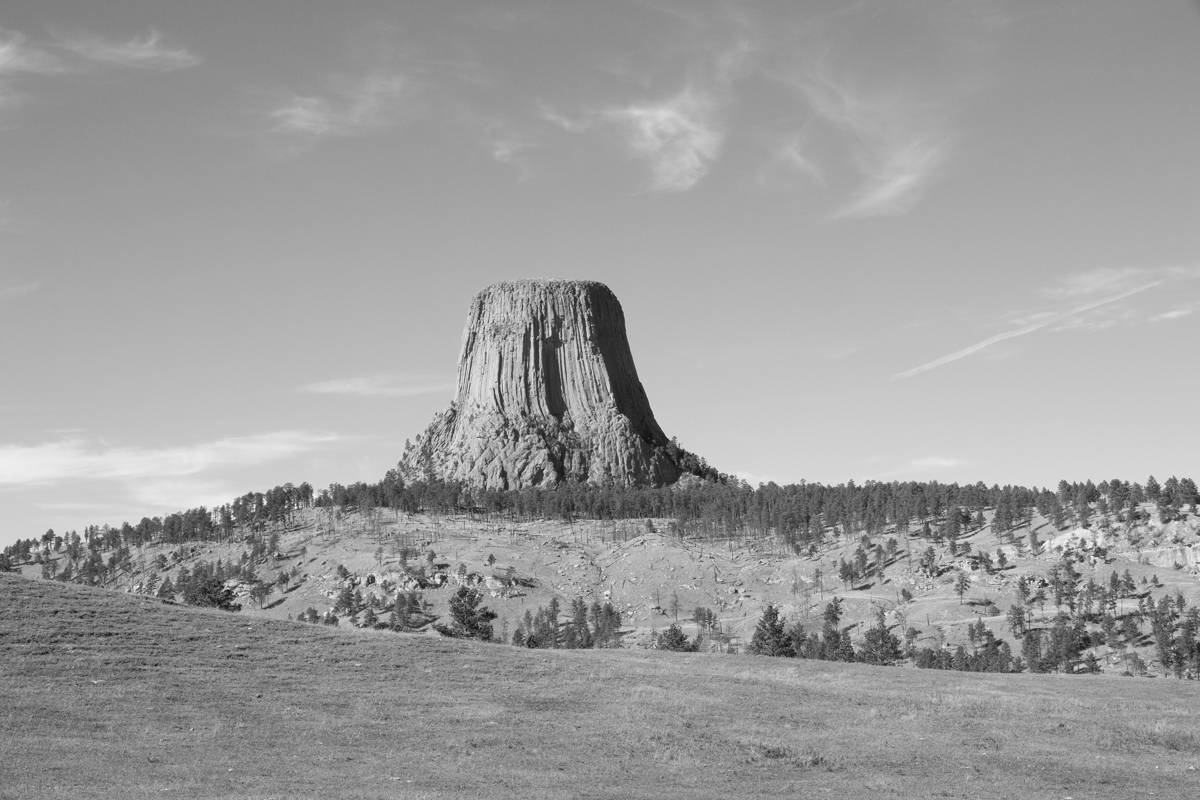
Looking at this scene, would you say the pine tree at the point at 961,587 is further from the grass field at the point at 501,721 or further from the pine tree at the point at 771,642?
the grass field at the point at 501,721

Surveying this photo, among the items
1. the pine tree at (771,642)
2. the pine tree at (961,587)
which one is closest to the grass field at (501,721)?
the pine tree at (771,642)

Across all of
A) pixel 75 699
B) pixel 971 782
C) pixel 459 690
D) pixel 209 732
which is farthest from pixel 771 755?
pixel 75 699

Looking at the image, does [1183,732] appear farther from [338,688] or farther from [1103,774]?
[338,688]

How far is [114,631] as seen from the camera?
59.5 meters

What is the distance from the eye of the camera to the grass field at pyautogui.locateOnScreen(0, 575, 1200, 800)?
3672 centimetres

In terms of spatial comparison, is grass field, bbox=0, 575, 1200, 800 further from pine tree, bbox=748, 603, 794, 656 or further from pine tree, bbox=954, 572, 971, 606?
pine tree, bbox=954, 572, 971, 606

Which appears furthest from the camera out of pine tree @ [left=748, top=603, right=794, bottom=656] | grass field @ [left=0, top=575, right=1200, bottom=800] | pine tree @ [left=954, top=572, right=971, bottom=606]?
pine tree @ [left=954, top=572, right=971, bottom=606]

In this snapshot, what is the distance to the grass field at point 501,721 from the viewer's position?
36719mm

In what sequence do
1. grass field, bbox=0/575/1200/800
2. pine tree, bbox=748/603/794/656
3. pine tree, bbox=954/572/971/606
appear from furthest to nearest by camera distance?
1. pine tree, bbox=954/572/971/606
2. pine tree, bbox=748/603/794/656
3. grass field, bbox=0/575/1200/800

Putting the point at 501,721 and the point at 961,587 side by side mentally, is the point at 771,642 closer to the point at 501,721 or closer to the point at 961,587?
the point at 501,721

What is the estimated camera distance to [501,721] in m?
47.3

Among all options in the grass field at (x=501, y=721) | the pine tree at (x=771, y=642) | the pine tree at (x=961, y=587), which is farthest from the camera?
the pine tree at (x=961, y=587)

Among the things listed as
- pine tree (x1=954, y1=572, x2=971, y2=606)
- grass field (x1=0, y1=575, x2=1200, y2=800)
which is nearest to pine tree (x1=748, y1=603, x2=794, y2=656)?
grass field (x1=0, y1=575, x2=1200, y2=800)

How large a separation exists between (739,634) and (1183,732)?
143 metres
